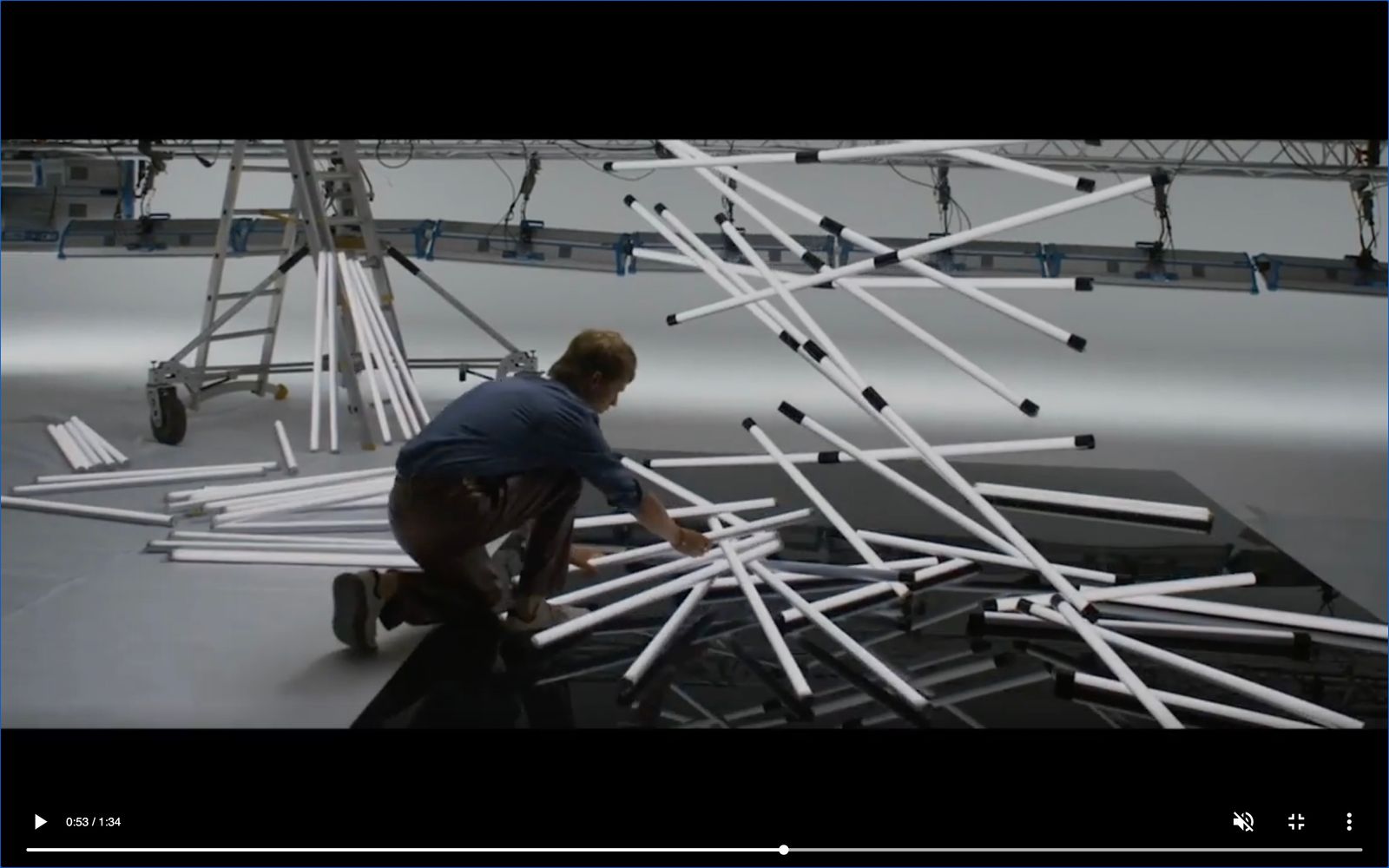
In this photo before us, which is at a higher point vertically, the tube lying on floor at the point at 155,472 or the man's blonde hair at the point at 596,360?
the man's blonde hair at the point at 596,360

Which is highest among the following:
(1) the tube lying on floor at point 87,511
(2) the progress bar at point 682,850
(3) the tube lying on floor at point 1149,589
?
(1) the tube lying on floor at point 87,511

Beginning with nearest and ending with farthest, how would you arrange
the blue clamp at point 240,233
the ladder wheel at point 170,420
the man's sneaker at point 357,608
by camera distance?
the man's sneaker at point 357,608 → the ladder wheel at point 170,420 → the blue clamp at point 240,233

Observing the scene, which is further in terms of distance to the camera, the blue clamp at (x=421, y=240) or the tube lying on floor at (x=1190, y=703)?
the blue clamp at (x=421, y=240)

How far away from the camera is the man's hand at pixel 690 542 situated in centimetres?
353

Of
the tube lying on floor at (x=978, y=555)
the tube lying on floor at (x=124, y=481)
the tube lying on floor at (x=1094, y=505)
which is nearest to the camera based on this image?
the tube lying on floor at (x=978, y=555)

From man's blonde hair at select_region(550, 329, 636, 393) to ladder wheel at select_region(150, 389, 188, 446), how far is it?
132 inches

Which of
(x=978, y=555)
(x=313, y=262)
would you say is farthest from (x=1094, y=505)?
(x=313, y=262)

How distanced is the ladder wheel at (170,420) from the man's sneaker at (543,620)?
3.10 meters

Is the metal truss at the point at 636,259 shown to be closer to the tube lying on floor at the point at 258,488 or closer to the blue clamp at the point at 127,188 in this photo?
the blue clamp at the point at 127,188

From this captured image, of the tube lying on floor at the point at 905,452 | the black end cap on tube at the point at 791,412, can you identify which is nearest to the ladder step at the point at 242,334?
the tube lying on floor at the point at 905,452

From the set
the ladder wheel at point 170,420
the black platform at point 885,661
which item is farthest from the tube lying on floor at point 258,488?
the black platform at point 885,661

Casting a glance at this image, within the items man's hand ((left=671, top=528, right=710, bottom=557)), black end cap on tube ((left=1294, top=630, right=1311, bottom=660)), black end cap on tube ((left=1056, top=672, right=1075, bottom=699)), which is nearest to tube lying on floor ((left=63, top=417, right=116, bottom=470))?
man's hand ((left=671, top=528, right=710, bottom=557))

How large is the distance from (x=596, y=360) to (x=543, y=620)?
84 centimetres

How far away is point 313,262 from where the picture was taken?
581 cm
